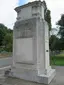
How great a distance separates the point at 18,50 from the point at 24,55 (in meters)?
0.49

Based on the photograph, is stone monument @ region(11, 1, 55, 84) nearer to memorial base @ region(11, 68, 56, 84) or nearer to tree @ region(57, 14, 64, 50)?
memorial base @ region(11, 68, 56, 84)

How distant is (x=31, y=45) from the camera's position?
20.8 ft

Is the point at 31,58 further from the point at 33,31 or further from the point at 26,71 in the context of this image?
the point at 33,31

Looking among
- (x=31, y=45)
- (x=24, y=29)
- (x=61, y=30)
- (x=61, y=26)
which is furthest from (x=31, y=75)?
(x=61, y=26)

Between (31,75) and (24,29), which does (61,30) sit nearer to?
(24,29)

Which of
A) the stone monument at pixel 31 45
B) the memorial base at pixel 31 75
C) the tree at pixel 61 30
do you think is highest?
the tree at pixel 61 30

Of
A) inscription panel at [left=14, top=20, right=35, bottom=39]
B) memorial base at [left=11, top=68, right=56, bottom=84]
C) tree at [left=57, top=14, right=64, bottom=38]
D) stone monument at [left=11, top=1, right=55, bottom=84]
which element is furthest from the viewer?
tree at [left=57, top=14, right=64, bottom=38]

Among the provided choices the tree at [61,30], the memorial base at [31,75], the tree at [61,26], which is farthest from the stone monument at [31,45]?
the tree at [61,26]

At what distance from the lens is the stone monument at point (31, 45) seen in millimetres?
6168

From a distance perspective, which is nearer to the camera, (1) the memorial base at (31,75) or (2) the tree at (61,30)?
(1) the memorial base at (31,75)

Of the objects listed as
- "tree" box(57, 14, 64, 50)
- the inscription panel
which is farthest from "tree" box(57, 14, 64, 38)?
the inscription panel

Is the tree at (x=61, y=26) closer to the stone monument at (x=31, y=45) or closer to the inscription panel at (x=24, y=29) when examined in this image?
the stone monument at (x=31, y=45)

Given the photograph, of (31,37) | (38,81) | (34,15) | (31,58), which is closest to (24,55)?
(31,58)

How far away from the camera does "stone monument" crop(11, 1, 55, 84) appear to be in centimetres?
617
